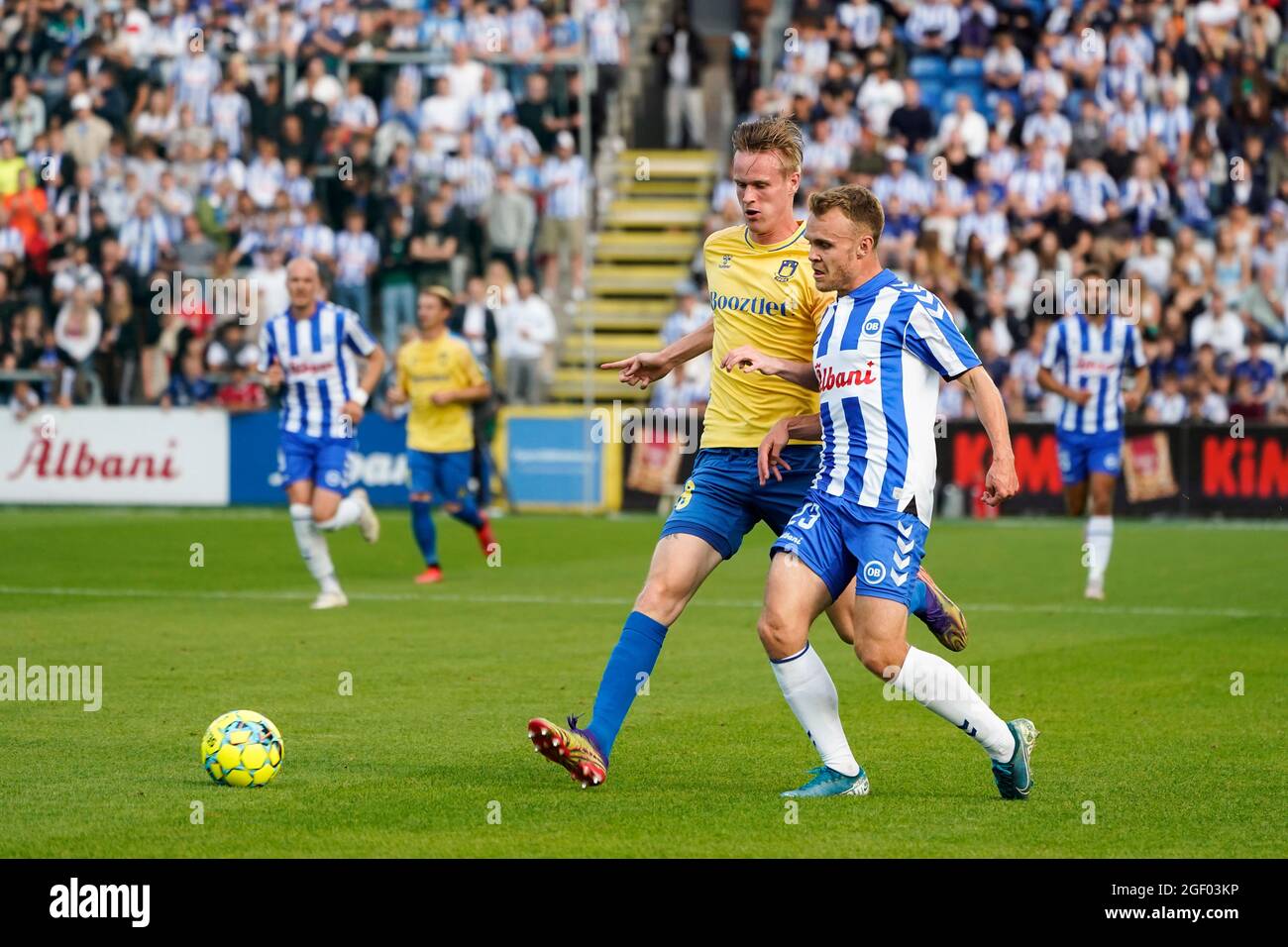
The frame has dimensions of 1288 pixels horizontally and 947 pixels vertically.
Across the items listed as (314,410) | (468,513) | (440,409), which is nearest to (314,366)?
(314,410)

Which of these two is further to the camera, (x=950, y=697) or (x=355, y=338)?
(x=355, y=338)

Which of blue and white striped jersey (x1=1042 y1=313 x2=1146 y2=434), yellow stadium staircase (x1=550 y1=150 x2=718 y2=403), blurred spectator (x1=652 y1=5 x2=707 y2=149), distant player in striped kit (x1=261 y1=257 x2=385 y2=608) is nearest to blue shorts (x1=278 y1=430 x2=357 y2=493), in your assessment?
distant player in striped kit (x1=261 y1=257 x2=385 y2=608)

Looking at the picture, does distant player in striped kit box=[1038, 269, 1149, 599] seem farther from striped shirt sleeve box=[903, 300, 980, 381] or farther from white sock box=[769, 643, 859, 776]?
striped shirt sleeve box=[903, 300, 980, 381]

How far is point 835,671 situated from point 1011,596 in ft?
14.2

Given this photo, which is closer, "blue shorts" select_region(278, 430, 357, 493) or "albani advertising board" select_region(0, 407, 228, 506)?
"blue shorts" select_region(278, 430, 357, 493)

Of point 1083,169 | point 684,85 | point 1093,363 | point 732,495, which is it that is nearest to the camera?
point 732,495

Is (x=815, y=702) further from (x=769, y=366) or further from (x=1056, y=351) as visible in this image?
(x=1056, y=351)

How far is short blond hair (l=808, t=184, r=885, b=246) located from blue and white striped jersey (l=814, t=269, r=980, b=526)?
0.24m

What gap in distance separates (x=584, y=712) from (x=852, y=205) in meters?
3.37

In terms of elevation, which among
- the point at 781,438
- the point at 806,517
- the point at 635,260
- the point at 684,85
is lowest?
the point at 806,517

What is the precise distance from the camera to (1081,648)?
41.0 feet

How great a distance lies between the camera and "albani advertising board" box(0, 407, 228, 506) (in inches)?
961

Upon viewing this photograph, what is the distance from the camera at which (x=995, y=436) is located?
716 cm
